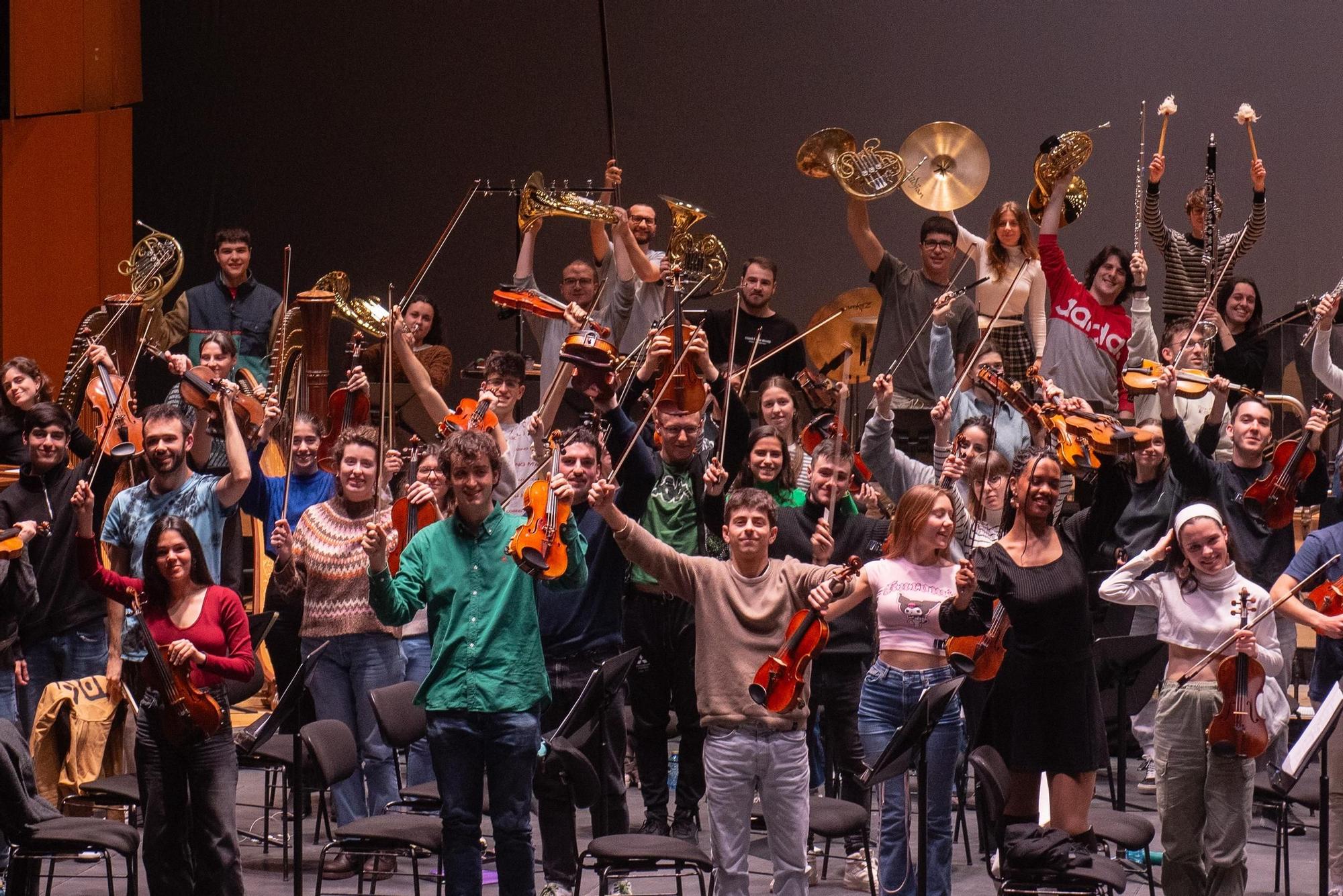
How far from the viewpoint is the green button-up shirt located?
14.5ft

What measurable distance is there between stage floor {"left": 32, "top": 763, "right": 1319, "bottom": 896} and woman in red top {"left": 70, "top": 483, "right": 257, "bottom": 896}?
0.66 metres

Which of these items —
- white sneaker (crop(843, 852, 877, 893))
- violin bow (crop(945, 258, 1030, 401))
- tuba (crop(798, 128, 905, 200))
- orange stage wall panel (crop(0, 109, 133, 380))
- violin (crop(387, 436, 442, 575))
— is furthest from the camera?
orange stage wall panel (crop(0, 109, 133, 380))

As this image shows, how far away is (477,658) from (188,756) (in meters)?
0.89

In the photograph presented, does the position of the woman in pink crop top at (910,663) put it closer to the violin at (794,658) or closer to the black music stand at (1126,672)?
the violin at (794,658)

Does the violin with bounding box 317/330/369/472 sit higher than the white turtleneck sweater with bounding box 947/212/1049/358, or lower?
lower

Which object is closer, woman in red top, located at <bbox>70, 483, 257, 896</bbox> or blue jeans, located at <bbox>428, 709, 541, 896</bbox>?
blue jeans, located at <bbox>428, 709, 541, 896</bbox>

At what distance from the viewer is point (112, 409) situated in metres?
6.04

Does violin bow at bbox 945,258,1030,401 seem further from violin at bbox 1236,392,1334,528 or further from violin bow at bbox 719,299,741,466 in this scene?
violin at bbox 1236,392,1334,528

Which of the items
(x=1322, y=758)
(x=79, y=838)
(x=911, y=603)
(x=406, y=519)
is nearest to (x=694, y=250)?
(x=406, y=519)

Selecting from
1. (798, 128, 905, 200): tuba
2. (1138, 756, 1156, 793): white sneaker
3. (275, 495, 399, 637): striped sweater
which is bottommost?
(1138, 756, 1156, 793): white sneaker

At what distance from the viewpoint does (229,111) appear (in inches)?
401

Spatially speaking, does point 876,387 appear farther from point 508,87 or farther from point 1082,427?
point 508,87

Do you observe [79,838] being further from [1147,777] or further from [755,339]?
[1147,777]

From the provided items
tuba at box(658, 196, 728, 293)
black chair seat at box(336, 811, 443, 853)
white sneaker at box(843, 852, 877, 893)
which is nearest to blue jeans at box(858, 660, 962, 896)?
white sneaker at box(843, 852, 877, 893)
